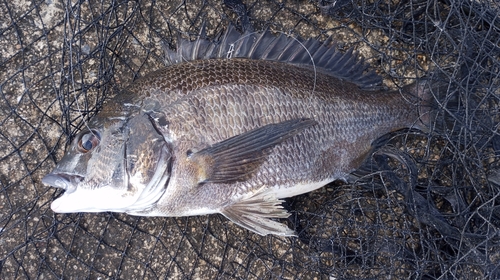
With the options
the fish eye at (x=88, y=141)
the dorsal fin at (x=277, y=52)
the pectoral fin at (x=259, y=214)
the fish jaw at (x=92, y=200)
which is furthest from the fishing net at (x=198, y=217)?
the fish jaw at (x=92, y=200)

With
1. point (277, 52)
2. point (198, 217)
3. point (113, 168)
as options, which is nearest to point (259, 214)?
point (198, 217)

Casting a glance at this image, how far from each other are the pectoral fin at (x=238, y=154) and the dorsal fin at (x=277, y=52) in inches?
17.5

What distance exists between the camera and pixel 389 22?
250 centimetres

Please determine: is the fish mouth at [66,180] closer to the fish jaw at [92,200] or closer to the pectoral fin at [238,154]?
the fish jaw at [92,200]

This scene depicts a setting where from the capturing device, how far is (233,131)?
2.05 m

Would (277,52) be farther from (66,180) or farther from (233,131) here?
(66,180)

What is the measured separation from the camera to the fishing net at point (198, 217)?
2381mm

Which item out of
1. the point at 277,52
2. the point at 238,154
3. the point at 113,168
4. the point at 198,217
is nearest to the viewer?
the point at 113,168

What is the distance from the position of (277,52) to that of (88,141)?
1080mm

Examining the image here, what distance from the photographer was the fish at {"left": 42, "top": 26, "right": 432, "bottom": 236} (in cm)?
192

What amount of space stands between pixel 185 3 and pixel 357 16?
3.51ft

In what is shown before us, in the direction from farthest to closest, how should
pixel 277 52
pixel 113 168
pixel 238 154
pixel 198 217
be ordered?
pixel 198 217 → pixel 277 52 → pixel 238 154 → pixel 113 168

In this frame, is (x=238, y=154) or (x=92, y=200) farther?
(x=238, y=154)

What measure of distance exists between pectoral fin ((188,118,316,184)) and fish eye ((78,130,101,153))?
1.44 feet
